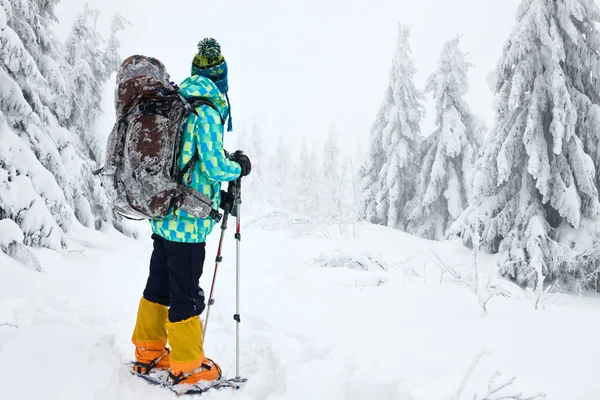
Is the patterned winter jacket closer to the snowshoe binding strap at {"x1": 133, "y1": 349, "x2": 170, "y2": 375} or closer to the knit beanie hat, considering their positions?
A: the knit beanie hat

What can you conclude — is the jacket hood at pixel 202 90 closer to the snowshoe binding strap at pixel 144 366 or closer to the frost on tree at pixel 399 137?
the snowshoe binding strap at pixel 144 366

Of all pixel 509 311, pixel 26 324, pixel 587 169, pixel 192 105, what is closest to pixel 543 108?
pixel 587 169

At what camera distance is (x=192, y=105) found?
9.37 feet

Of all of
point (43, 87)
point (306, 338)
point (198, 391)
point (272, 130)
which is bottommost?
point (198, 391)

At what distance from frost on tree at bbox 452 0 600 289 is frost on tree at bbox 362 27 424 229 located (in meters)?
8.55

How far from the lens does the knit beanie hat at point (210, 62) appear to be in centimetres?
310

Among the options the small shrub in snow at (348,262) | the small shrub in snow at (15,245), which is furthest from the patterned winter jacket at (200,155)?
the small shrub in snow at (348,262)

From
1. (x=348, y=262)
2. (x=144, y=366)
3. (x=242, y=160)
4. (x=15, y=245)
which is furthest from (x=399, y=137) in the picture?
(x=144, y=366)

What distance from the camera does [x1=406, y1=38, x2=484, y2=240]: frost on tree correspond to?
17828 millimetres

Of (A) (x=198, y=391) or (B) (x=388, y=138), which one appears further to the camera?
(B) (x=388, y=138)

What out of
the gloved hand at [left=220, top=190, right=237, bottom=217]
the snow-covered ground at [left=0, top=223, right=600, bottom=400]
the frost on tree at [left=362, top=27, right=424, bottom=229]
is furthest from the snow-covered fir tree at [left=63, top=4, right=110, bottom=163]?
the frost on tree at [left=362, top=27, right=424, bottom=229]

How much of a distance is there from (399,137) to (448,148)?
9.78 feet

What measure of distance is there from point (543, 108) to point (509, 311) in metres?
9.00

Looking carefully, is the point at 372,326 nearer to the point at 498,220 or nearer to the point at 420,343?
the point at 420,343
